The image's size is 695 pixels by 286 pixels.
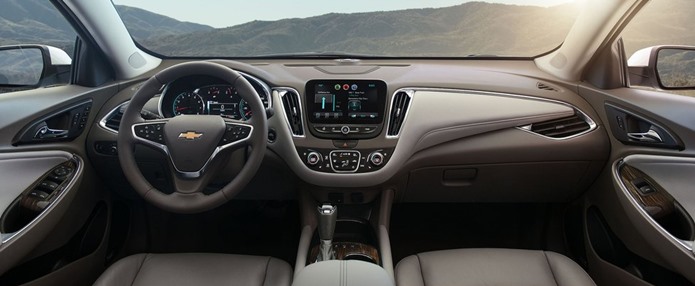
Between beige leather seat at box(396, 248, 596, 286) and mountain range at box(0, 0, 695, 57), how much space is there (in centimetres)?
122

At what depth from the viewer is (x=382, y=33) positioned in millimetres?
2920

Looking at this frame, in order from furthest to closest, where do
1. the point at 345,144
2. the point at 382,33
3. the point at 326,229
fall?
the point at 382,33, the point at 345,144, the point at 326,229

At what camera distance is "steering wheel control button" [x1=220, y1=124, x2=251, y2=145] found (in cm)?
204

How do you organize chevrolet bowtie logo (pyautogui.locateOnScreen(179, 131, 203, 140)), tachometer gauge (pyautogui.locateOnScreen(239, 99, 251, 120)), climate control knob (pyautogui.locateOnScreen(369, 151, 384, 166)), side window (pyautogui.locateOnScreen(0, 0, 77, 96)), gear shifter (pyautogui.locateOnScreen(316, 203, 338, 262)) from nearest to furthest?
chevrolet bowtie logo (pyautogui.locateOnScreen(179, 131, 203, 140)) → gear shifter (pyautogui.locateOnScreen(316, 203, 338, 262)) → climate control knob (pyautogui.locateOnScreen(369, 151, 384, 166)) → tachometer gauge (pyautogui.locateOnScreen(239, 99, 251, 120)) → side window (pyautogui.locateOnScreen(0, 0, 77, 96))

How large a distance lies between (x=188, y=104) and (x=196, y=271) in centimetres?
78

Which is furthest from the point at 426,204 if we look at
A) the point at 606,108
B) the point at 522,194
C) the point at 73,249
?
the point at 73,249

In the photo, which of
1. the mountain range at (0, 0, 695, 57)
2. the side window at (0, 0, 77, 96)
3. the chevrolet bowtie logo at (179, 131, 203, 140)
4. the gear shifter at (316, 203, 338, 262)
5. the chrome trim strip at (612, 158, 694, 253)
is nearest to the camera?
the chrome trim strip at (612, 158, 694, 253)

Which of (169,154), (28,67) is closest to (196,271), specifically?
(169,154)

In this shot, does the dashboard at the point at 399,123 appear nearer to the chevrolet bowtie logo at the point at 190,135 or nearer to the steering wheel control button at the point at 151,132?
the steering wheel control button at the point at 151,132

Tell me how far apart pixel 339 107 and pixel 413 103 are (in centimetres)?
34

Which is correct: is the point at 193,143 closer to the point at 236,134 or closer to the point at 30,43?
the point at 236,134

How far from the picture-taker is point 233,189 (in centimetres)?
195

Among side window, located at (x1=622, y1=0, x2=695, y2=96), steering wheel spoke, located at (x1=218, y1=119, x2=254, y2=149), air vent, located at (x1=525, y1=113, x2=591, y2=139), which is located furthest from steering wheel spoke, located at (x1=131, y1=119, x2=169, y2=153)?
side window, located at (x1=622, y1=0, x2=695, y2=96)

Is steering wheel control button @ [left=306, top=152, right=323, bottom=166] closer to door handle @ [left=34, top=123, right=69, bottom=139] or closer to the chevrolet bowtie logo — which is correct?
the chevrolet bowtie logo
